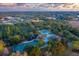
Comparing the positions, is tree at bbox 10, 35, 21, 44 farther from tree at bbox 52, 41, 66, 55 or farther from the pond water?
tree at bbox 52, 41, 66, 55

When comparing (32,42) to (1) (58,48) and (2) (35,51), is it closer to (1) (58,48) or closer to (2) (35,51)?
(2) (35,51)

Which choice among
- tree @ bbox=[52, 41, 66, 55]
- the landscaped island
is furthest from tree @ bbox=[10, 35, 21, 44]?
tree @ bbox=[52, 41, 66, 55]

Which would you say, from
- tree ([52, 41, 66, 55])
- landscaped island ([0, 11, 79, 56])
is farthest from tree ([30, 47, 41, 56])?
tree ([52, 41, 66, 55])

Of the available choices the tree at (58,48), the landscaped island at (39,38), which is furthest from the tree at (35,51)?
the tree at (58,48)

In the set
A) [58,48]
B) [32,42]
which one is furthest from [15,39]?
[58,48]

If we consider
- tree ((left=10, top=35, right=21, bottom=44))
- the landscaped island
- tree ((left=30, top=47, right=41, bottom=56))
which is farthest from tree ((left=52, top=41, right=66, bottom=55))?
tree ((left=10, top=35, right=21, bottom=44))

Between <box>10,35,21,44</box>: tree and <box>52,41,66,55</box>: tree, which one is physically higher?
<box>10,35,21,44</box>: tree

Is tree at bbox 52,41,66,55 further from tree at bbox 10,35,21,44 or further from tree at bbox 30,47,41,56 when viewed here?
tree at bbox 10,35,21,44

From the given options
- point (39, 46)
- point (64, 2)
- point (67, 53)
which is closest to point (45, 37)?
point (39, 46)

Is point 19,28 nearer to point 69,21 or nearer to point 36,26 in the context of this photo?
point 36,26

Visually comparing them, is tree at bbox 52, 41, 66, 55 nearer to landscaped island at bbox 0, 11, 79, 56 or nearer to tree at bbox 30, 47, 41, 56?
landscaped island at bbox 0, 11, 79, 56

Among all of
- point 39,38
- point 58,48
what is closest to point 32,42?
point 39,38
